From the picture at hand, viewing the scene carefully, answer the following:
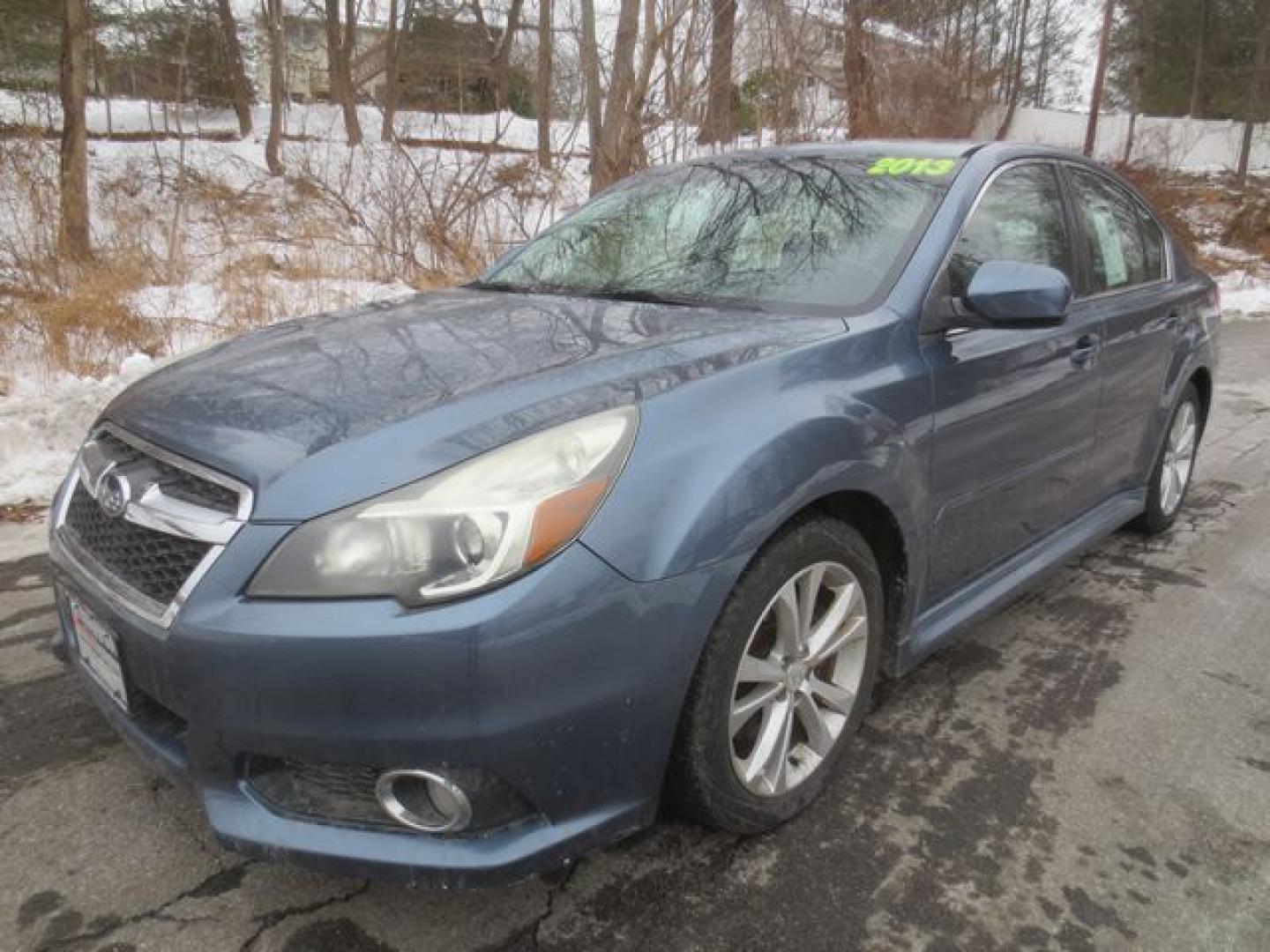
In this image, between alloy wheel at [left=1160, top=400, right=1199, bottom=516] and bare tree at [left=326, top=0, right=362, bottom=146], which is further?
bare tree at [left=326, top=0, right=362, bottom=146]

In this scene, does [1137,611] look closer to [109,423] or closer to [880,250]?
[880,250]

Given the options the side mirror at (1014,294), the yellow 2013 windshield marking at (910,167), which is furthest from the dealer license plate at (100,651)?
the yellow 2013 windshield marking at (910,167)

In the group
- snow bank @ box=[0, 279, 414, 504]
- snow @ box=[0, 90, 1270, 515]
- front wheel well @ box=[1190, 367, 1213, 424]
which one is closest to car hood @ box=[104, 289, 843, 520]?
snow bank @ box=[0, 279, 414, 504]

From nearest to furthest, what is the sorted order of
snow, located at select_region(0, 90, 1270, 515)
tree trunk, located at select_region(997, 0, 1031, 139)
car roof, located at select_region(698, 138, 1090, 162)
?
1. car roof, located at select_region(698, 138, 1090, 162)
2. snow, located at select_region(0, 90, 1270, 515)
3. tree trunk, located at select_region(997, 0, 1031, 139)

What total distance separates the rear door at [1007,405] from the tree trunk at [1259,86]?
29.2 metres

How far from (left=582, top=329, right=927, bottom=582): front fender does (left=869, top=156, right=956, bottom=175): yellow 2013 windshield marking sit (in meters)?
0.82

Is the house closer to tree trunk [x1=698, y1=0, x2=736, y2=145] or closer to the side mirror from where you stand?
tree trunk [x1=698, y1=0, x2=736, y2=145]

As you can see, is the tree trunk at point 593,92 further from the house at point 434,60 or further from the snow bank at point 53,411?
the snow bank at point 53,411

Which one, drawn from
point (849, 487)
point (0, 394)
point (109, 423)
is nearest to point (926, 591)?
point (849, 487)

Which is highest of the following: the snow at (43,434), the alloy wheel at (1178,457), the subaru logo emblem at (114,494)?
the subaru logo emblem at (114,494)

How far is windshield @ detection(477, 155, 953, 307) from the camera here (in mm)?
2555

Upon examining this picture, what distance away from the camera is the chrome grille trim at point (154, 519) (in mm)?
1646

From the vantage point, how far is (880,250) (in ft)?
8.34

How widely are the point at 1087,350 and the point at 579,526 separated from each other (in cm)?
215
